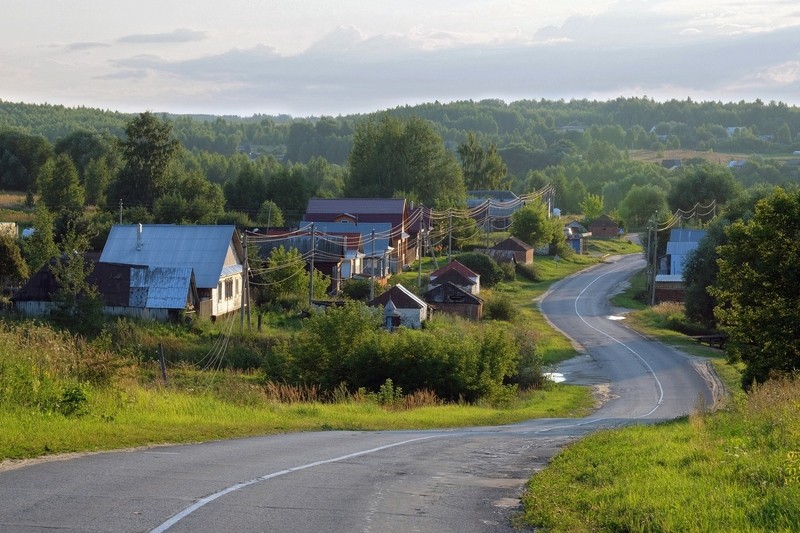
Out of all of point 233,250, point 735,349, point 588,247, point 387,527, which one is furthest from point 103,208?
point 387,527

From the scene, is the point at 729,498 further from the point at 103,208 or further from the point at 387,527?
the point at 103,208

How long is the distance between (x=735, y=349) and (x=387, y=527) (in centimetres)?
1902

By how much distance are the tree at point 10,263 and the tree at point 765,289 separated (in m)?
40.6

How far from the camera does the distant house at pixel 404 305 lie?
177 ft

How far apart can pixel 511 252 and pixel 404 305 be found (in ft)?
123

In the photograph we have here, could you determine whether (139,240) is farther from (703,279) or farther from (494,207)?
(494,207)

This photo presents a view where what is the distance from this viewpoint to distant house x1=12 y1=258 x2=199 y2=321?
157ft

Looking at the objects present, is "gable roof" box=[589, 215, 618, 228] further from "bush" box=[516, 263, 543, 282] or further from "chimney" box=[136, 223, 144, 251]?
"chimney" box=[136, 223, 144, 251]

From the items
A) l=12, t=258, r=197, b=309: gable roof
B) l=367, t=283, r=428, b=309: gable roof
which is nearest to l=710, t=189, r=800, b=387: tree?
l=367, t=283, r=428, b=309: gable roof

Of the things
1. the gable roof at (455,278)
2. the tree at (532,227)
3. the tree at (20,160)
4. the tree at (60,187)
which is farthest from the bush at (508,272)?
the tree at (20,160)

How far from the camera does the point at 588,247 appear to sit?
117 meters

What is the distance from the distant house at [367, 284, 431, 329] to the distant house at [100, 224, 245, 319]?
8.02 meters

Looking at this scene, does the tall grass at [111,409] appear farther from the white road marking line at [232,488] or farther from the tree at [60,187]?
the tree at [60,187]

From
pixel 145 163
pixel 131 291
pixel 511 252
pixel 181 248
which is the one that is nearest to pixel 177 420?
pixel 131 291
